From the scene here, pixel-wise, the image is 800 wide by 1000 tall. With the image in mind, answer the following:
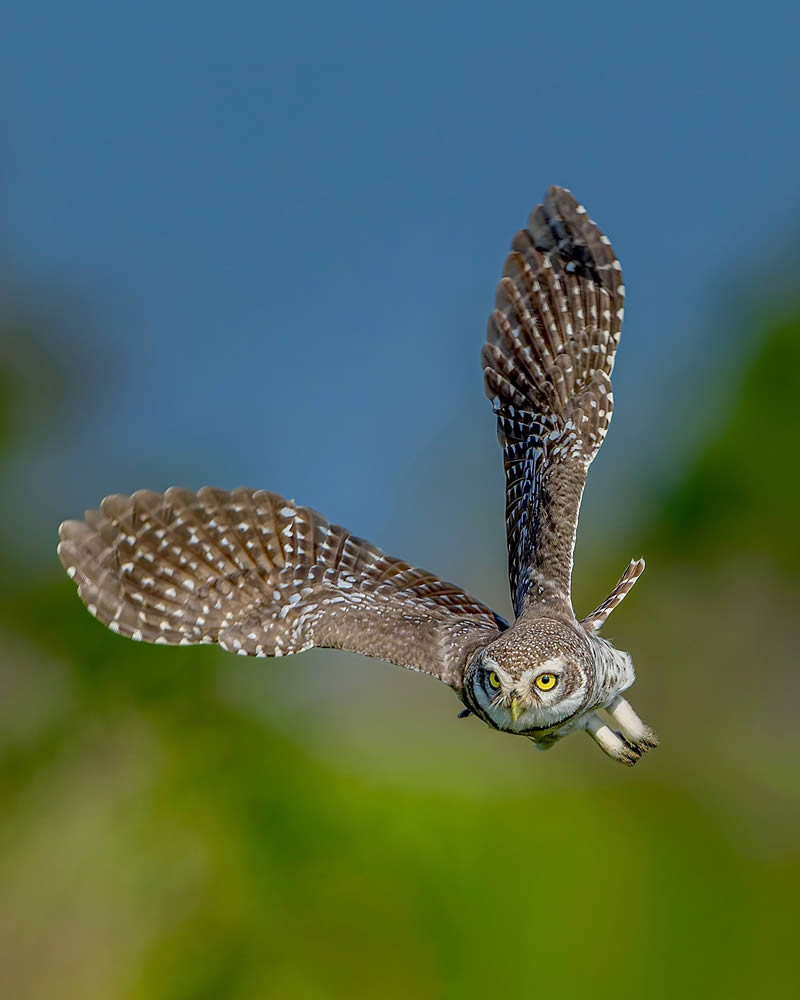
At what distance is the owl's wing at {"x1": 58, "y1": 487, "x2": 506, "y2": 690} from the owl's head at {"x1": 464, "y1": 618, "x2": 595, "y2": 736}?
1.03 meters

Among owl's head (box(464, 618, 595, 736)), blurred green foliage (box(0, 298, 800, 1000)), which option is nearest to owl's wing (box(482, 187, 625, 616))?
owl's head (box(464, 618, 595, 736))

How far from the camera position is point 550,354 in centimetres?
915

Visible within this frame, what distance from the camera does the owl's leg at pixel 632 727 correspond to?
8.38m

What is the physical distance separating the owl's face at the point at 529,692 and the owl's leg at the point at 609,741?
0.98 m

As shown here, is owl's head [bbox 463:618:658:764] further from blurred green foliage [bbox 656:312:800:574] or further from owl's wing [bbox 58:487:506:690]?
blurred green foliage [bbox 656:312:800:574]

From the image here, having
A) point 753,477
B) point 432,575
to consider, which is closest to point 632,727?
point 432,575

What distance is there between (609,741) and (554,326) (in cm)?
293

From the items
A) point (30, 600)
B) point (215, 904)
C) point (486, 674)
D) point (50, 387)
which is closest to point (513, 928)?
point (215, 904)

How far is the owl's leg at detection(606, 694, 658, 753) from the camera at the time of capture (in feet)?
27.5

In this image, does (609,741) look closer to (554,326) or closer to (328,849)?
(554,326)

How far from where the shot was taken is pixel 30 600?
25.8 meters

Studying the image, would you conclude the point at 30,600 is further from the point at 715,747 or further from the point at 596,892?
the point at 715,747

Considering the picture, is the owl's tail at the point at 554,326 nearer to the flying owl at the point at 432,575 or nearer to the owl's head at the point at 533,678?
the flying owl at the point at 432,575

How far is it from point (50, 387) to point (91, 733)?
6961 millimetres
